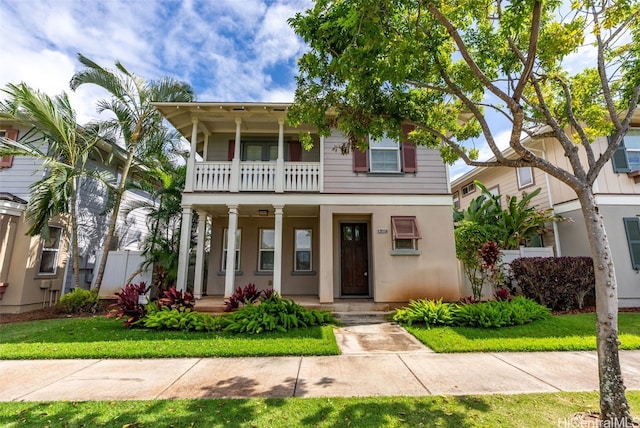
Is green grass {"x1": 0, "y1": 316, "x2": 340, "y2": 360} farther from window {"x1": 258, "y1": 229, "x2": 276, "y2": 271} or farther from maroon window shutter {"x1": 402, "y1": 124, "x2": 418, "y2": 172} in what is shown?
maroon window shutter {"x1": 402, "y1": 124, "x2": 418, "y2": 172}

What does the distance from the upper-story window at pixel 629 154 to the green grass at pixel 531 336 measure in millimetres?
5400

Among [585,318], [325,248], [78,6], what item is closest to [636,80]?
[585,318]

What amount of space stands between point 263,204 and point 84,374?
19.2 feet

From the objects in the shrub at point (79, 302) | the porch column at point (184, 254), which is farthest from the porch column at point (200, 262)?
the shrub at point (79, 302)

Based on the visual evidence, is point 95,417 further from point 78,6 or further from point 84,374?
point 78,6

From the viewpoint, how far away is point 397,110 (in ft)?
17.6

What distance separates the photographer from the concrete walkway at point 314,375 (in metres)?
3.70

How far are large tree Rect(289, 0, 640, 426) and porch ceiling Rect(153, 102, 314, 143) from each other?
3.93m

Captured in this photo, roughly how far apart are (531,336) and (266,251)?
26.5ft

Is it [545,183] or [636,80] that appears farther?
[545,183]

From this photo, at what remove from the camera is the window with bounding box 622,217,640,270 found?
9.45 metres

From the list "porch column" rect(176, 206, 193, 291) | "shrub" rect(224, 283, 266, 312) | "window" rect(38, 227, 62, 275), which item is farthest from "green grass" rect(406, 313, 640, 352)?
"window" rect(38, 227, 62, 275)

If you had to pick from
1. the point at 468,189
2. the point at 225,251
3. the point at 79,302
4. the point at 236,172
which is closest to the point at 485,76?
the point at 236,172

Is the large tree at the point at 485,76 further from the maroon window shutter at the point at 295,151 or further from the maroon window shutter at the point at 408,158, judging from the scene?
the maroon window shutter at the point at 295,151
